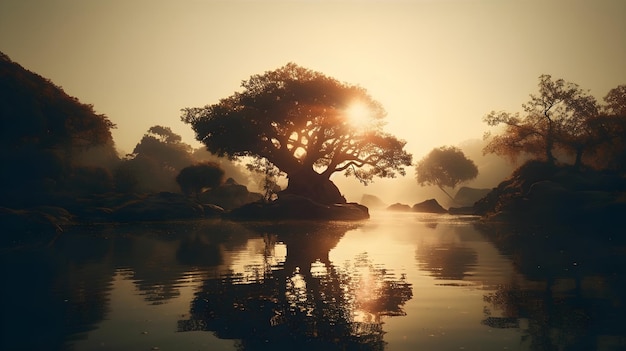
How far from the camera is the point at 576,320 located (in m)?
7.41

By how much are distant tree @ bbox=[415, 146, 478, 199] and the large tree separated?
Answer: 51043 millimetres

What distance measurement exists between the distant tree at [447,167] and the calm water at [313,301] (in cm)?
8972

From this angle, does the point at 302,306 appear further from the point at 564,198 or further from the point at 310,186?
the point at 310,186

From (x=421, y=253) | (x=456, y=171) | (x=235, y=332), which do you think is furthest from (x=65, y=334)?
(x=456, y=171)

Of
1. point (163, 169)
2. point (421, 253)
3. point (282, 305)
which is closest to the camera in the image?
point (282, 305)

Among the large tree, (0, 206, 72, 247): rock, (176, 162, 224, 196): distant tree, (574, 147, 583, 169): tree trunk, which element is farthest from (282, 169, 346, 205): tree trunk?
(0, 206, 72, 247): rock

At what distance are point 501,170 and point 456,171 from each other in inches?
2301

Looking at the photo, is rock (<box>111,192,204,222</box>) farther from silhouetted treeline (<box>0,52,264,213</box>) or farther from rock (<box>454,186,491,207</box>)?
rock (<box>454,186,491,207</box>)

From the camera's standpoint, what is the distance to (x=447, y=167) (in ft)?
340

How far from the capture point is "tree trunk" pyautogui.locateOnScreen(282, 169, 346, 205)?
180 ft

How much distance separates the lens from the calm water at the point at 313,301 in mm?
6512

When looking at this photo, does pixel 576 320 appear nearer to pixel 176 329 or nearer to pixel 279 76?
pixel 176 329

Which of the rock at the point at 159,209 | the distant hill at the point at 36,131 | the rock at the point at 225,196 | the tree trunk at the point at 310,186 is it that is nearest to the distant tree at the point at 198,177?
the rock at the point at 225,196

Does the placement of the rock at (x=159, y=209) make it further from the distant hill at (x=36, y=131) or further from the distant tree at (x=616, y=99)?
the distant tree at (x=616, y=99)
